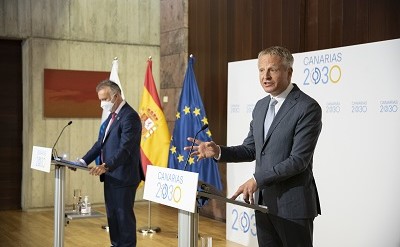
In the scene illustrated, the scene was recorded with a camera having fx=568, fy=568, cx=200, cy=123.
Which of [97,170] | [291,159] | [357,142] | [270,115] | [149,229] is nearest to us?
[291,159]

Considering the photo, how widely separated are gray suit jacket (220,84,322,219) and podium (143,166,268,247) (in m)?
0.20

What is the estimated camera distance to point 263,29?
6656 millimetres

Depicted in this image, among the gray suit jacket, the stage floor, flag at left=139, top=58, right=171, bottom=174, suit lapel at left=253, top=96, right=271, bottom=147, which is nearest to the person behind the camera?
the gray suit jacket

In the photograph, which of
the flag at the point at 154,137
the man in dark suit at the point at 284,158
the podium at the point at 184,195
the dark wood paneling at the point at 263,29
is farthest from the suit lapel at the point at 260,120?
the flag at the point at 154,137

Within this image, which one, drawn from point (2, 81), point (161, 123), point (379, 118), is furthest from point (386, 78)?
point (2, 81)

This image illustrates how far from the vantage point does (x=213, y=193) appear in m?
2.51

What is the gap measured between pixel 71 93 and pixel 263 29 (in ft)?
9.94

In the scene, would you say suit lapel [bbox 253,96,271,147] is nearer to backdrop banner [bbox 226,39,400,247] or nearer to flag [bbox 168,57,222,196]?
backdrop banner [bbox 226,39,400,247]

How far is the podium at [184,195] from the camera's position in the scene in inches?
96.0

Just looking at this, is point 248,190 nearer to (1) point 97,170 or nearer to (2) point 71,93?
(1) point 97,170

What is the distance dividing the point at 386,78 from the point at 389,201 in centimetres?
94

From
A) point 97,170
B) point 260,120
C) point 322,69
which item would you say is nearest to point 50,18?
point 97,170

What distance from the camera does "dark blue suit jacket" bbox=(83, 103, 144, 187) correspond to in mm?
4656

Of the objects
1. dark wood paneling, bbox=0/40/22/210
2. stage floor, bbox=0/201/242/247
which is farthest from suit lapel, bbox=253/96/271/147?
dark wood paneling, bbox=0/40/22/210
